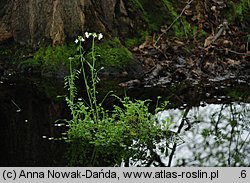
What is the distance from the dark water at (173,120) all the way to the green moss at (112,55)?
440mm

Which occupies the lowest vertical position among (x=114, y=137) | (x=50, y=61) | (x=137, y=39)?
(x=114, y=137)

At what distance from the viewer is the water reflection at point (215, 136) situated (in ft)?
13.6

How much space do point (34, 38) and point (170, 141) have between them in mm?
3422

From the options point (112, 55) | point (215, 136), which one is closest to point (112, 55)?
point (112, 55)

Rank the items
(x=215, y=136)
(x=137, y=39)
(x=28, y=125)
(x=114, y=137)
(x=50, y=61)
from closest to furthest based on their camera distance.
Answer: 1. (x=114, y=137)
2. (x=215, y=136)
3. (x=28, y=125)
4. (x=50, y=61)
5. (x=137, y=39)

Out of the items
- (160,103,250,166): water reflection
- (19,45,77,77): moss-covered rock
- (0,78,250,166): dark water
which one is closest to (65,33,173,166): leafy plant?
(0,78,250,166): dark water

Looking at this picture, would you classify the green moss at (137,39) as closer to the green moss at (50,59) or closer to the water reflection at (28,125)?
the green moss at (50,59)

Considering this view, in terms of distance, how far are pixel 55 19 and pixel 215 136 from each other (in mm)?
3212

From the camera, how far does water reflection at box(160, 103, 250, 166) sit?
415 centimetres

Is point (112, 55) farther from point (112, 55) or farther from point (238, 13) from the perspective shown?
point (238, 13)

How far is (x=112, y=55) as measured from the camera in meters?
7.02

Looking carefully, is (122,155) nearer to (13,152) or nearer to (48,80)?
(13,152)

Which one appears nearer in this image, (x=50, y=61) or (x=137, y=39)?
(x=50, y=61)

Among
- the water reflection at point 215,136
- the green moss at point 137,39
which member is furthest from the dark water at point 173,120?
the green moss at point 137,39
